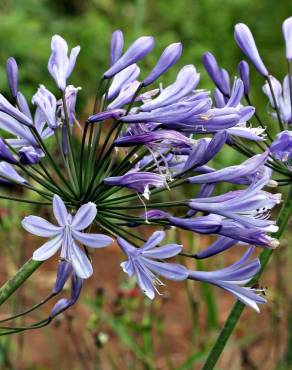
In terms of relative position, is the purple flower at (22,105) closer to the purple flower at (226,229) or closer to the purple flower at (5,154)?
the purple flower at (5,154)

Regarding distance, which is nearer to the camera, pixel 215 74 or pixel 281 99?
pixel 215 74

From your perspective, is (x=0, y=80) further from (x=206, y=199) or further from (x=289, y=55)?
(x=206, y=199)

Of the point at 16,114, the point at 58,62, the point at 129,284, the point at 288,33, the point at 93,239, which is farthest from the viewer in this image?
the point at 129,284

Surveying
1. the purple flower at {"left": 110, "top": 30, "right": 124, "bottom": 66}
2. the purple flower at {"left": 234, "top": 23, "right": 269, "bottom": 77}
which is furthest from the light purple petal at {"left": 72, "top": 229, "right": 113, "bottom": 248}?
the purple flower at {"left": 234, "top": 23, "right": 269, "bottom": 77}

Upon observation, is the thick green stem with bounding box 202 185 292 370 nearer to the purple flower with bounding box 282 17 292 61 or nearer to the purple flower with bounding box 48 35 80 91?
the purple flower with bounding box 282 17 292 61

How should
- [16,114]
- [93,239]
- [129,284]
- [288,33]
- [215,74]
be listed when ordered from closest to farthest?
[93,239] → [16,114] → [215,74] → [288,33] → [129,284]

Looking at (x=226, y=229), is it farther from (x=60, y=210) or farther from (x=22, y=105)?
(x=22, y=105)

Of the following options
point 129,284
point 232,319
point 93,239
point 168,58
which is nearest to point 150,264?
point 93,239

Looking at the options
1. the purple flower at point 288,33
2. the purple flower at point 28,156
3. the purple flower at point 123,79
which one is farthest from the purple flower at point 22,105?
the purple flower at point 288,33
